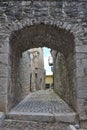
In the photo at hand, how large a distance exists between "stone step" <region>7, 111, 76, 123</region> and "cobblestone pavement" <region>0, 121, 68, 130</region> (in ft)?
0.48

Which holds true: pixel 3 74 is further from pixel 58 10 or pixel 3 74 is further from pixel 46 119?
pixel 58 10

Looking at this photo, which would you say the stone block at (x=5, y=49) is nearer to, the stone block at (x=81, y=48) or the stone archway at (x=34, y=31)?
the stone archway at (x=34, y=31)

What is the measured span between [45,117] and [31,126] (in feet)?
1.81

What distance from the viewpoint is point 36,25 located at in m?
5.74

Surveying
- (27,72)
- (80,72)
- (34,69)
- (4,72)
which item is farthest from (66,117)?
(34,69)

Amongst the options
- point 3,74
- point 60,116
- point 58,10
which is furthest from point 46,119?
point 58,10

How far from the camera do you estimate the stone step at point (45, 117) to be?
5227 mm

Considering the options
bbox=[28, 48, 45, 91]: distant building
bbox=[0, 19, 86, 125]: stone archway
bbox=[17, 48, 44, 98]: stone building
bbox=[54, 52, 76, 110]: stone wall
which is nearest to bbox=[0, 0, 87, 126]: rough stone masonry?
bbox=[0, 19, 86, 125]: stone archway

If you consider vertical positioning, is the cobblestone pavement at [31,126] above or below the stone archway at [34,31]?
below

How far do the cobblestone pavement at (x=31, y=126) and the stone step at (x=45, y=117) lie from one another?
15 cm

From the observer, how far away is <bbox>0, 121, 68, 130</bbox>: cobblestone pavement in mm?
4668

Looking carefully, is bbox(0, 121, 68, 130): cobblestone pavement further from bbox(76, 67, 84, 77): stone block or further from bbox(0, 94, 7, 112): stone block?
bbox(76, 67, 84, 77): stone block

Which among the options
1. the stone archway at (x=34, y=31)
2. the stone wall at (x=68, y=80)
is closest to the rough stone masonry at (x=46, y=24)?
the stone archway at (x=34, y=31)

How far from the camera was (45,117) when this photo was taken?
5266 mm
